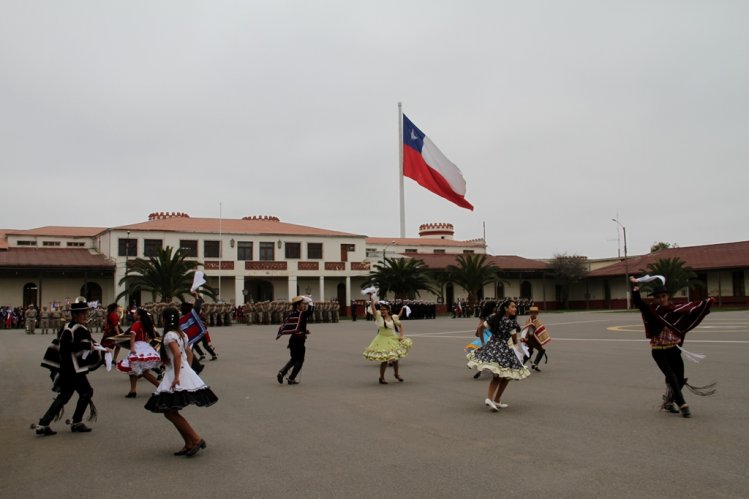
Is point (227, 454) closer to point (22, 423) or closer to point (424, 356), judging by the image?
point (22, 423)

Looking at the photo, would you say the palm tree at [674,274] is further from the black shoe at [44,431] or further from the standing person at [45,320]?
the black shoe at [44,431]

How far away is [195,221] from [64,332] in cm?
5128

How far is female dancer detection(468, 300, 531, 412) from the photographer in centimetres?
898

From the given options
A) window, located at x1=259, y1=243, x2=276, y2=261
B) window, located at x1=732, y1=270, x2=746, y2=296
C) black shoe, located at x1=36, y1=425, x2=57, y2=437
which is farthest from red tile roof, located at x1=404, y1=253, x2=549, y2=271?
black shoe, located at x1=36, y1=425, x2=57, y2=437

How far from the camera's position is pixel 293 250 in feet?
187

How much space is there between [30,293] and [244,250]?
Result: 16.3m

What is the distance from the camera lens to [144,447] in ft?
23.6

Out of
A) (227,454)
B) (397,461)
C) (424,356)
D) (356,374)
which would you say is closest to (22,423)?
(227,454)

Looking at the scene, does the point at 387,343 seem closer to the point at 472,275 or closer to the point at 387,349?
the point at 387,349

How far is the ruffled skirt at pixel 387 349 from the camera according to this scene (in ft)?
40.3

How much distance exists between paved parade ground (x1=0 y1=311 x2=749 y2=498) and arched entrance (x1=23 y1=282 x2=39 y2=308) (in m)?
39.6

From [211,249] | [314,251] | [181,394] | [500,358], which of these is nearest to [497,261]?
[314,251]

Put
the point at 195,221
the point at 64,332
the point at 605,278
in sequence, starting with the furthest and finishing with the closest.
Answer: the point at 605,278, the point at 195,221, the point at 64,332

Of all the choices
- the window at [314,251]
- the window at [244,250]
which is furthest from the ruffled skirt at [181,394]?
the window at [314,251]
